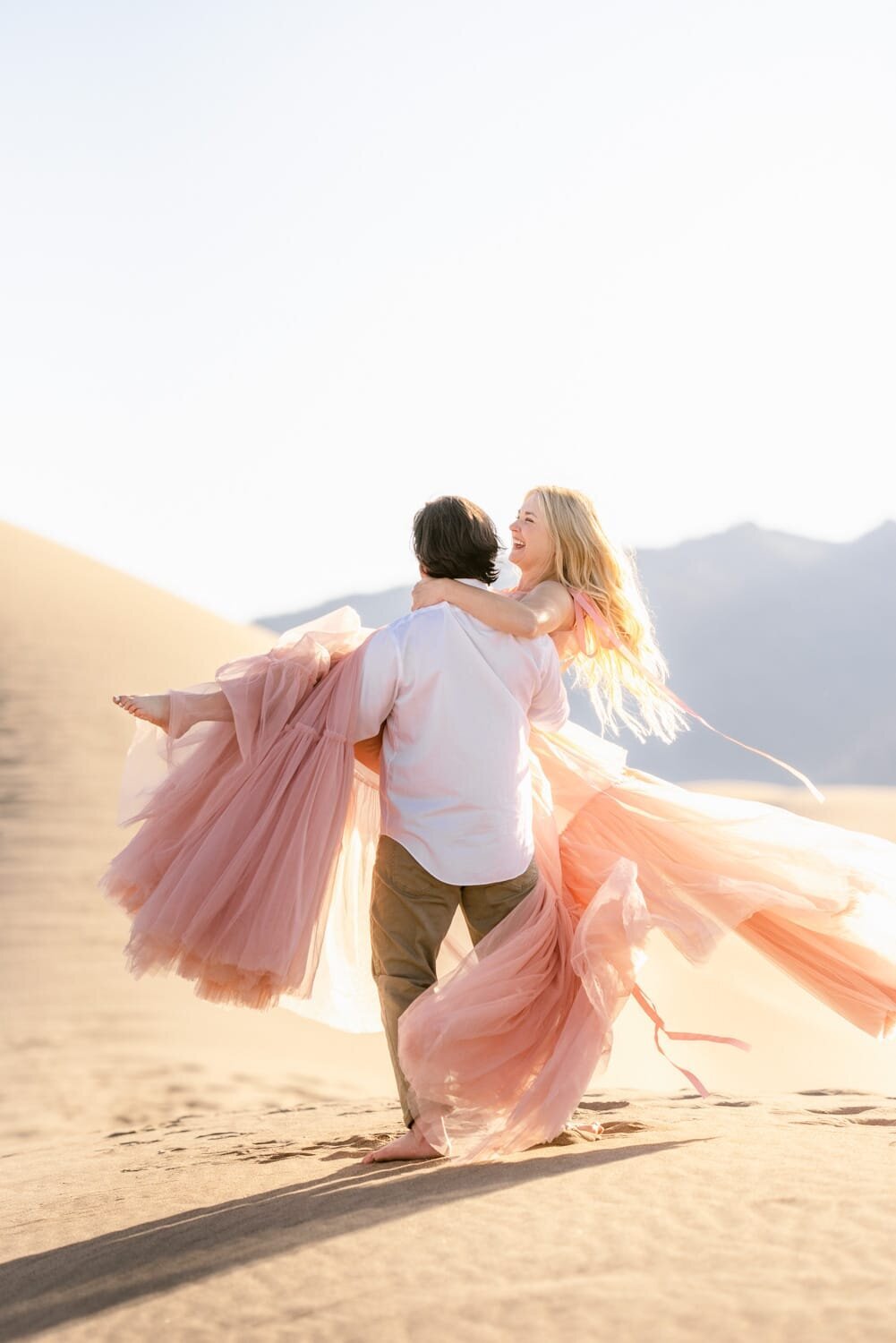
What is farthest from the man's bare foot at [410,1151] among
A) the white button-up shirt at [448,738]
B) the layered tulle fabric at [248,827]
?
the white button-up shirt at [448,738]

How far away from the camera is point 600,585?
17.0 ft

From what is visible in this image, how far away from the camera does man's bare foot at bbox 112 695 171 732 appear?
4680mm

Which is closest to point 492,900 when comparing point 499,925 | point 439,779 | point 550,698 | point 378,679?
point 499,925

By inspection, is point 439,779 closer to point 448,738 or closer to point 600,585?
point 448,738

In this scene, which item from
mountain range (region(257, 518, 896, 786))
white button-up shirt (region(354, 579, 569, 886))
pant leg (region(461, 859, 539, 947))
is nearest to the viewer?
white button-up shirt (region(354, 579, 569, 886))

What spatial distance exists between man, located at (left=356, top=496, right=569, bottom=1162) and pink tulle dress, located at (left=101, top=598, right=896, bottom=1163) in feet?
0.45

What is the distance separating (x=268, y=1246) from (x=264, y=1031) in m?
6.65

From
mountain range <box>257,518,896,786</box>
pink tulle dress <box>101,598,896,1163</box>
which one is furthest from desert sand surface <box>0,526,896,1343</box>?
mountain range <box>257,518,896,786</box>

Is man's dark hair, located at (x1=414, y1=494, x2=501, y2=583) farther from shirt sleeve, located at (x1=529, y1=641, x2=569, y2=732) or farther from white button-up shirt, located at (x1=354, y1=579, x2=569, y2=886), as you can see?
shirt sleeve, located at (x1=529, y1=641, x2=569, y2=732)

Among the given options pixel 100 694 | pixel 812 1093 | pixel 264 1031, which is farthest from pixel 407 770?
pixel 100 694

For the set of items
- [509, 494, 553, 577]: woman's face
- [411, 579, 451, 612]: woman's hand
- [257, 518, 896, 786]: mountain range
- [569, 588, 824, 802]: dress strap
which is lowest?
[257, 518, 896, 786]: mountain range

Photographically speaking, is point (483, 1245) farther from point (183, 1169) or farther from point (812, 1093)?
point (812, 1093)

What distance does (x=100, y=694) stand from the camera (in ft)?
55.3

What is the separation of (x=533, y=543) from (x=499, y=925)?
1343 millimetres
